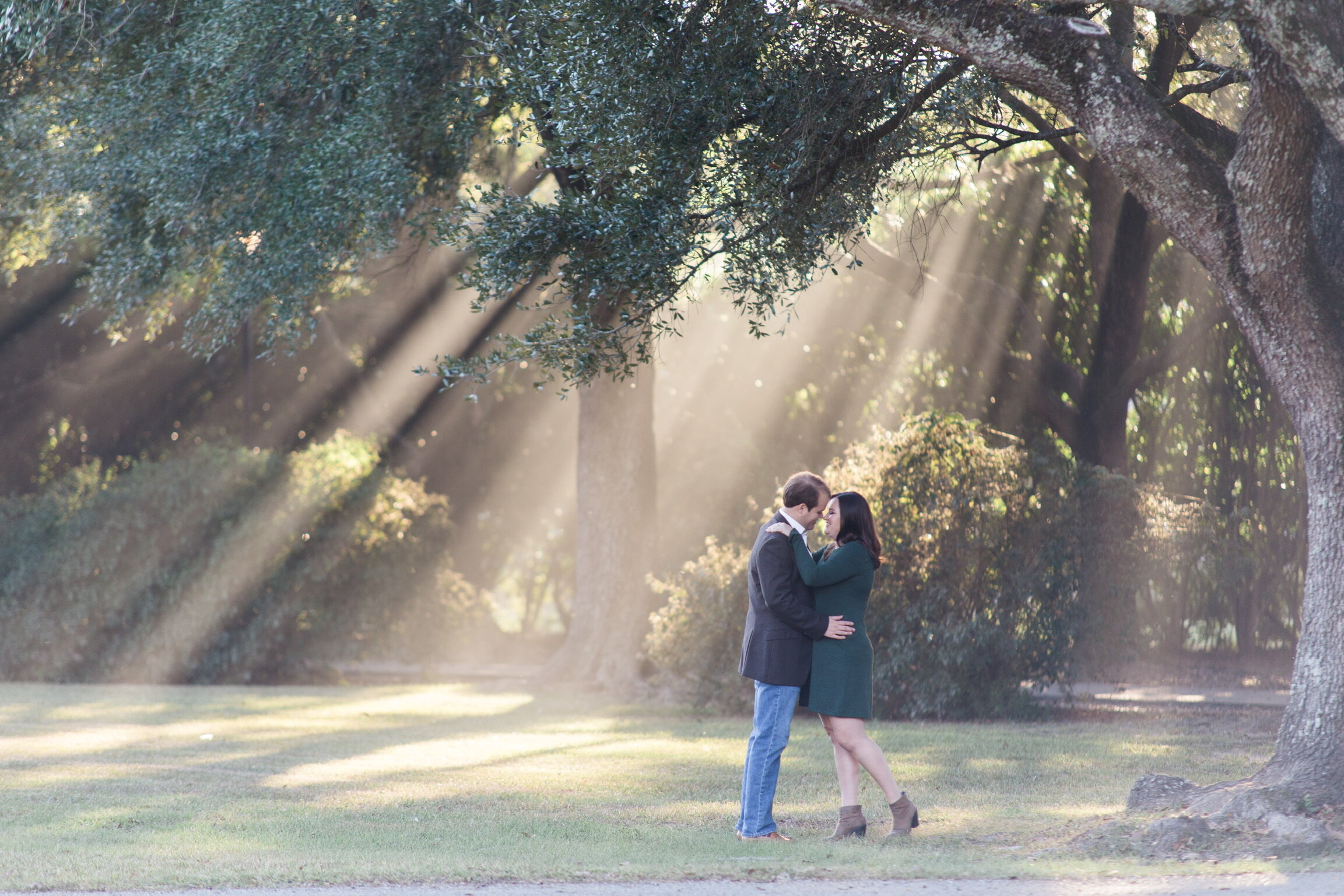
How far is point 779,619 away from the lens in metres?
5.95

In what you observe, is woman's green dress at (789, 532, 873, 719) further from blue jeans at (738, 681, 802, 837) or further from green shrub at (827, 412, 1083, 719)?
green shrub at (827, 412, 1083, 719)

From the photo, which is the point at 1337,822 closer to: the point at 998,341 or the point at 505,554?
the point at 998,341

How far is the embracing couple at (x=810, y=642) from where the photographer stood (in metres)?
5.93

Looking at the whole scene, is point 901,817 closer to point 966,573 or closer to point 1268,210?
point 1268,210

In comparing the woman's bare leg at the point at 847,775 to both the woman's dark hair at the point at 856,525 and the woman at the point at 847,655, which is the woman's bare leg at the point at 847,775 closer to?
the woman at the point at 847,655

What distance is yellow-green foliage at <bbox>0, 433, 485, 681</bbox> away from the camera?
16.2 metres

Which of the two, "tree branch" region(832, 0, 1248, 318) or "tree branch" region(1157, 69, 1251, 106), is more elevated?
"tree branch" region(1157, 69, 1251, 106)

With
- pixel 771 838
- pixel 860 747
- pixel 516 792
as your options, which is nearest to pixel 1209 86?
pixel 860 747

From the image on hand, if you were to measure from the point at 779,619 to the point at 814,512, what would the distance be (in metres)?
0.56

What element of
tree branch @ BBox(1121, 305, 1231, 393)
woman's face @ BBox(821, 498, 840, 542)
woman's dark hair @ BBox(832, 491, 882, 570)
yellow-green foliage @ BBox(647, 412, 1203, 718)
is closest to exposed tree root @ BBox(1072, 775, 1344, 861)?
woman's dark hair @ BBox(832, 491, 882, 570)

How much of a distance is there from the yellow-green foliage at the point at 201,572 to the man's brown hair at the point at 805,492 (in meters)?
11.6

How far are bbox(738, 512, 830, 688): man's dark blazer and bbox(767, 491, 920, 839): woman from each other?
2.2 inches

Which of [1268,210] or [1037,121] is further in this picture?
[1037,121]

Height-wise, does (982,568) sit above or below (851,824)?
above
